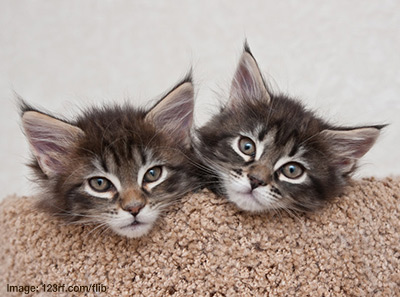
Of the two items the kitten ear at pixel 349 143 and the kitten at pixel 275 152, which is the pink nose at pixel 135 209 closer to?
the kitten at pixel 275 152

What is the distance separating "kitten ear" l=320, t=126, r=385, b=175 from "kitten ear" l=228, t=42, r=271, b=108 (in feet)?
0.99

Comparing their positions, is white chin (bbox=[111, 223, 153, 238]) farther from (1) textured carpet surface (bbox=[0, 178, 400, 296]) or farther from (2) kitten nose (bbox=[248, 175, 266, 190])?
(2) kitten nose (bbox=[248, 175, 266, 190])

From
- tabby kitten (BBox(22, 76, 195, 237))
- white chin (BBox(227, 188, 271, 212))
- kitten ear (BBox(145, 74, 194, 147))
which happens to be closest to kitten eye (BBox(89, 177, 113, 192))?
tabby kitten (BBox(22, 76, 195, 237))

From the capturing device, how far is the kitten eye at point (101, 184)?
1.56 m

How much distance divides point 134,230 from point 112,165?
9.5 inches

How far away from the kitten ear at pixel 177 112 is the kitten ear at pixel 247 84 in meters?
0.23

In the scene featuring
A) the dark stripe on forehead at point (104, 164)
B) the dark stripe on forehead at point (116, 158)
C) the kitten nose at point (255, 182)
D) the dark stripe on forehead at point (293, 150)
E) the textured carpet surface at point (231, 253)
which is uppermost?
the dark stripe on forehead at point (293, 150)

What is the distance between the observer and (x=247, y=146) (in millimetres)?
1682

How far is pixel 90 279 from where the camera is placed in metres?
1.50

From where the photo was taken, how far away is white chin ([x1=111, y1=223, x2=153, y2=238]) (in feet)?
4.86

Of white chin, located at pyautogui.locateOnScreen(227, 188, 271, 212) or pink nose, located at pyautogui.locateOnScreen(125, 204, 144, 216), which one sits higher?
white chin, located at pyautogui.locateOnScreen(227, 188, 271, 212)

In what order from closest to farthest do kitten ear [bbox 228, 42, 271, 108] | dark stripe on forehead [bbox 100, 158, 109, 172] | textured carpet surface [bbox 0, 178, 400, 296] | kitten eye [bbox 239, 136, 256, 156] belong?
textured carpet surface [bbox 0, 178, 400, 296]
dark stripe on forehead [bbox 100, 158, 109, 172]
kitten eye [bbox 239, 136, 256, 156]
kitten ear [bbox 228, 42, 271, 108]

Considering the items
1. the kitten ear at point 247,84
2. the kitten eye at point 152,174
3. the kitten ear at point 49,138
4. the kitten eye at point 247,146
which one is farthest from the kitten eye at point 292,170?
the kitten ear at point 49,138

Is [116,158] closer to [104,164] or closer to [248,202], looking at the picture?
[104,164]
